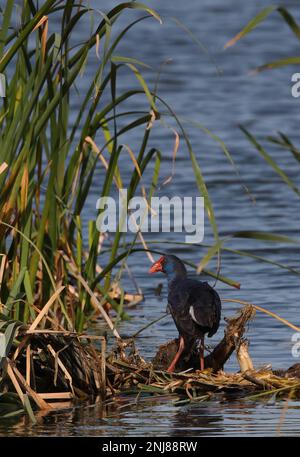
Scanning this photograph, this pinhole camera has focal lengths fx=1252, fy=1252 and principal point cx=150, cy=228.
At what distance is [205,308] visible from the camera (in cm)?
625

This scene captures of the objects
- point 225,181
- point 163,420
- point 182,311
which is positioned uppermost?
point 225,181

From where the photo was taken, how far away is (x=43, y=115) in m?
6.13

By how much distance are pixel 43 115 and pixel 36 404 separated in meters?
1.40

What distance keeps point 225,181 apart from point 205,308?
694cm

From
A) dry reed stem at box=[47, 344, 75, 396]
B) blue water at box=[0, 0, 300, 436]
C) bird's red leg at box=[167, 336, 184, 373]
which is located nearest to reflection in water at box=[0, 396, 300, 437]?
blue water at box=[0, 0, 300, 436]

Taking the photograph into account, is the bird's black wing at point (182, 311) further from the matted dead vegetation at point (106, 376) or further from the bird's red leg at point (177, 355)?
the matted dead vegetation at point (106, 376)

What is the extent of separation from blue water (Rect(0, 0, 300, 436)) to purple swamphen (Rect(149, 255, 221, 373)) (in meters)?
0.46

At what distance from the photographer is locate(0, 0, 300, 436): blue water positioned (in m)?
5.80

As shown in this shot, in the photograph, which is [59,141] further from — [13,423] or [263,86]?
[263,86]

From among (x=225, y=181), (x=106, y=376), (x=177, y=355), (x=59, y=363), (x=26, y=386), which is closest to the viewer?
(x=26, y=386)

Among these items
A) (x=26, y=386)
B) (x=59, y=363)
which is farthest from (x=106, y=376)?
(x=26, y=386)

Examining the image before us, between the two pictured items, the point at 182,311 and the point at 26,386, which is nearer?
the point at 26,386

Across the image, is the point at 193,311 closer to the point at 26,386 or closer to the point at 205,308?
the point at 205,308
